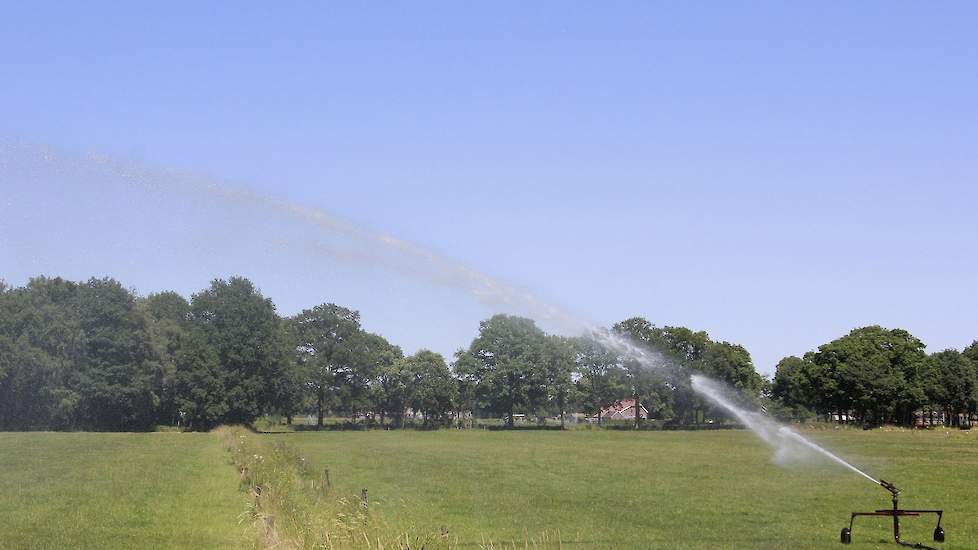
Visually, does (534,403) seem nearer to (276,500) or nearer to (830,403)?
(830,403)

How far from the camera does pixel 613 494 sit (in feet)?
128

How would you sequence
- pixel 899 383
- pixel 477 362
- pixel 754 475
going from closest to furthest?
pixel 754 475, pixel 899 383, pixel 477 362

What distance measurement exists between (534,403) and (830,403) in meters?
46.4

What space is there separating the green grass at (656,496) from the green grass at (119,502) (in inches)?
199

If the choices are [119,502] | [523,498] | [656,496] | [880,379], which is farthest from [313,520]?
[880,379]

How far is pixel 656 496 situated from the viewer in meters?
38.0

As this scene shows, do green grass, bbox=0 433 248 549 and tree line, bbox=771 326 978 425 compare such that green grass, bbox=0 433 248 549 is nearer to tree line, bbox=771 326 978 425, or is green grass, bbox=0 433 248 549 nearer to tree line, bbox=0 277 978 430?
tree line, bbox=0 277 978 430

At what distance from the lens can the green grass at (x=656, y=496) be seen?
27016 mm

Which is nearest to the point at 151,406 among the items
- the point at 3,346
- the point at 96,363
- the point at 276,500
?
the point at 96,363

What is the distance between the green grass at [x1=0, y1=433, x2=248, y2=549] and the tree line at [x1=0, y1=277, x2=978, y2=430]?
1877 inches

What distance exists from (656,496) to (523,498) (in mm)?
5231

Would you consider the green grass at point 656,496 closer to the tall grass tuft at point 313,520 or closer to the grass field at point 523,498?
the grass field at point 523,498

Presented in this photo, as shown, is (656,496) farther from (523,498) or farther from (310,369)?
(310,369)

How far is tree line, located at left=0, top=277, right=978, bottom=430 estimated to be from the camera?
123 m
